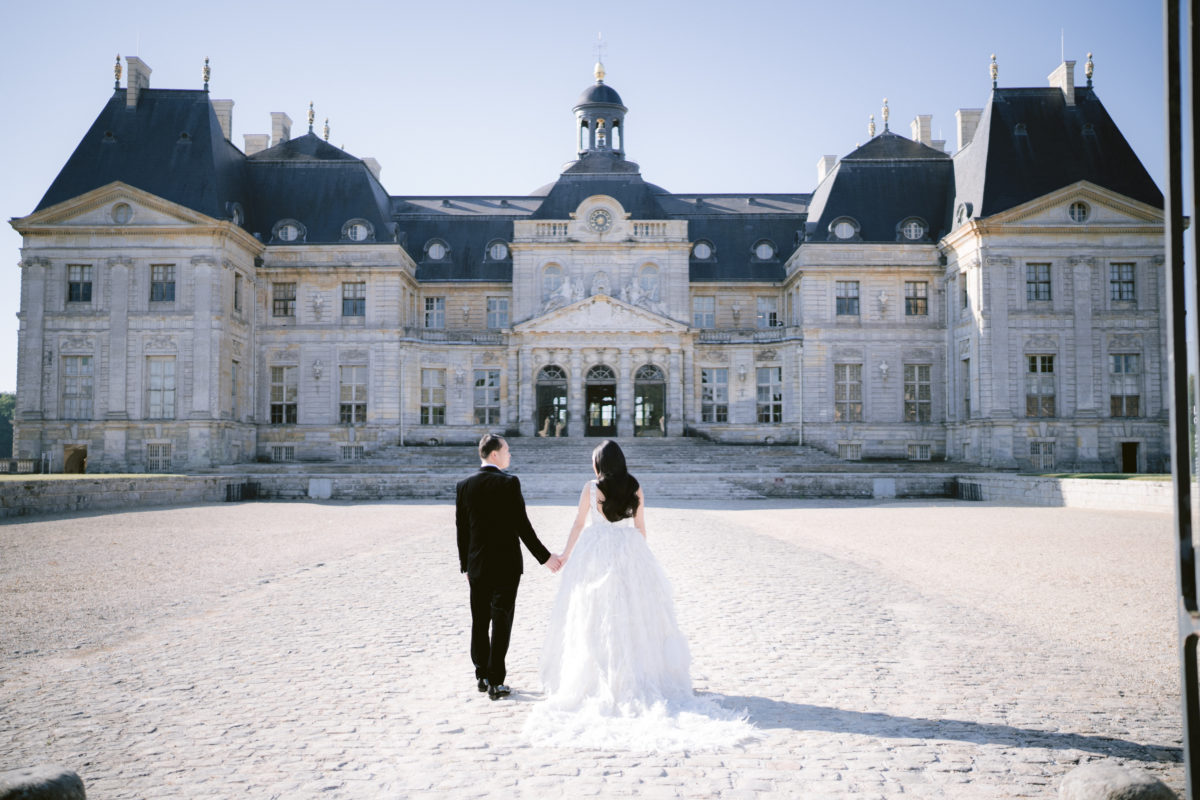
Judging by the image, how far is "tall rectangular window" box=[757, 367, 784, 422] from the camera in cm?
4472

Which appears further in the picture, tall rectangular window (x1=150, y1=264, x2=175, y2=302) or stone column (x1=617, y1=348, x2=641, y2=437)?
stone column (x1=617, y1=348, x2=641, y2=437)

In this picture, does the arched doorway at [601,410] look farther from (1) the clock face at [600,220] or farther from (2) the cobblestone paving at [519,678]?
(2) the cobblestone paving at [519,678]

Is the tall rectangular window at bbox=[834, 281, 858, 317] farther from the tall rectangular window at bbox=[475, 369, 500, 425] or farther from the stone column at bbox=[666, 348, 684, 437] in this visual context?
the tall rectangular window at bbox=[475, 369, 500, 425]

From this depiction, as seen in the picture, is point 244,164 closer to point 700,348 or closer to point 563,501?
point 700,348

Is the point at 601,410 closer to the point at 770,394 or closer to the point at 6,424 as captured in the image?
the point at 770,394

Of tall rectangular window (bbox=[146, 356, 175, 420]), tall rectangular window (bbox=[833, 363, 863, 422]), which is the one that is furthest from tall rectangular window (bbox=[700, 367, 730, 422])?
tall rectangular window (bbox=[146, 356, 175, 420])

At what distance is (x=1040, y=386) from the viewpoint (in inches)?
1515

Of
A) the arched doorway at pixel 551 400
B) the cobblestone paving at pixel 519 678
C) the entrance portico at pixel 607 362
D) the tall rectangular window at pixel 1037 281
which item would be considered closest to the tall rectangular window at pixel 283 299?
the entrance portico at pixel 607 362

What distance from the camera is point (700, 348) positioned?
4509cm

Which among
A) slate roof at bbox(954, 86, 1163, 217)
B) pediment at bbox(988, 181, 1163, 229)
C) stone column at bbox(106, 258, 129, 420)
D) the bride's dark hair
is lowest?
the bride's dark hair

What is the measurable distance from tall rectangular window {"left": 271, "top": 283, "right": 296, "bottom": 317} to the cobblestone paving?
3141 cm

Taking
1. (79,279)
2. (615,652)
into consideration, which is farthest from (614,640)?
(79,279)

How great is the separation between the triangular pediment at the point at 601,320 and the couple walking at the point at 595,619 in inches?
1441

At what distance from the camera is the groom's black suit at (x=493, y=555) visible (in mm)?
6824
